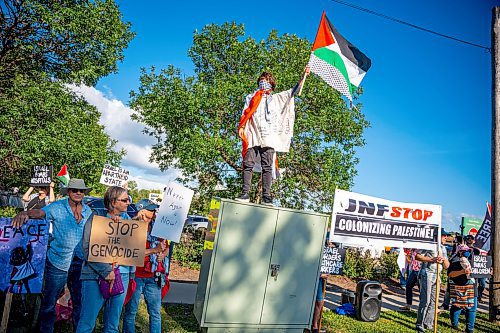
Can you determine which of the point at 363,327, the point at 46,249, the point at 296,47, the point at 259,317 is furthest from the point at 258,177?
the point at 46,249

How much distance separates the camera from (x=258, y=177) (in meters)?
12.2

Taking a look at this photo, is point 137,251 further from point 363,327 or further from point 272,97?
point 363,327

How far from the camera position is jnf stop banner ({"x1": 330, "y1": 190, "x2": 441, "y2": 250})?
628 cm

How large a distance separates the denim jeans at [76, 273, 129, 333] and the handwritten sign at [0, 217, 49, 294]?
43.2 inches

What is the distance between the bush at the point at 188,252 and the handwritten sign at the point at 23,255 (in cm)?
856

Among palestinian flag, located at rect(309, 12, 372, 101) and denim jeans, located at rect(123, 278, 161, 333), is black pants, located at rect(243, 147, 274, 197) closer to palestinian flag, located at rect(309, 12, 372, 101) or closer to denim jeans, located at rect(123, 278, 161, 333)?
palestinian flag, located at rect(309, 12, 372, 101)

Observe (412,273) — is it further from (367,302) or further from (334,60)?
(334,60)

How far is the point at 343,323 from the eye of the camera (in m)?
7.43

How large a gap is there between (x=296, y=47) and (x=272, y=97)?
8454 mm

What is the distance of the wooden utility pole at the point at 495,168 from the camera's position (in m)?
9.61

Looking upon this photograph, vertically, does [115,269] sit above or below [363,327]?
above

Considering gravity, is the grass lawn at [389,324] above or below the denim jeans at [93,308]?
below

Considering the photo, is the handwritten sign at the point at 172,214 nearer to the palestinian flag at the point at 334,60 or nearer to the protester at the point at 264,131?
the protester at the point at 264,131

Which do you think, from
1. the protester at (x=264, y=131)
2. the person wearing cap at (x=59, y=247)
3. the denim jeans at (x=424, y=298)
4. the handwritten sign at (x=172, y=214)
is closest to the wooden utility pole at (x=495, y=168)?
the denim jeans at (x=424, y=298)
